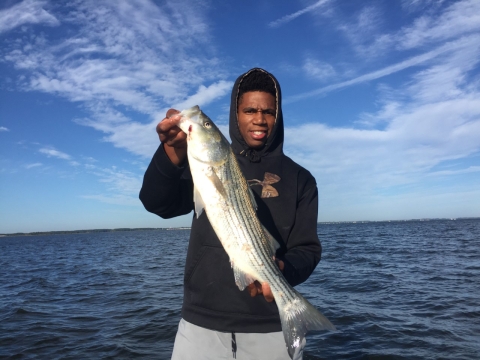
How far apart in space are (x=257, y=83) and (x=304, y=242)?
6.92ft

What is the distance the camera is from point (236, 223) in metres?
3.29

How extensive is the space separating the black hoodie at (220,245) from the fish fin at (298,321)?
0.94ft

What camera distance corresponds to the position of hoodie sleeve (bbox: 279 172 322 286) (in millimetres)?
3605

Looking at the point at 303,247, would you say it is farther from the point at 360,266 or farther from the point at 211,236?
the point at 360,266

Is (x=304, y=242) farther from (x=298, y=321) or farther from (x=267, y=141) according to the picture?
(x=267, y=141)

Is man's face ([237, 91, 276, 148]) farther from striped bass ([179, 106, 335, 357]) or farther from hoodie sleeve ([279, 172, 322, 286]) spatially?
striped bass ([179, 106, 335, 357])

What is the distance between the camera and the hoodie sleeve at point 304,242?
361 cm

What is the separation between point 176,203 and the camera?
382cm

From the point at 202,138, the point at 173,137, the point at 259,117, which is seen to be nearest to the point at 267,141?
the point at 259,117

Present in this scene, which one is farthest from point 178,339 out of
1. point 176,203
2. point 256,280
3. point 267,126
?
point 267,126

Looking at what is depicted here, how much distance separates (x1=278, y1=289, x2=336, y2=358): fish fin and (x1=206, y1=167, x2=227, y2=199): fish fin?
47.5 inches

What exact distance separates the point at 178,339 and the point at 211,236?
1111 mm

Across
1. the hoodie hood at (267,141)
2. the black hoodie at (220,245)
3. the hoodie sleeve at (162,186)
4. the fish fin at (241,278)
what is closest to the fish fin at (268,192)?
the black hoodie at (220,245)

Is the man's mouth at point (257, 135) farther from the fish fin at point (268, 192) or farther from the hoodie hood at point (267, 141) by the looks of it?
the fish fin at point (268, 192)
